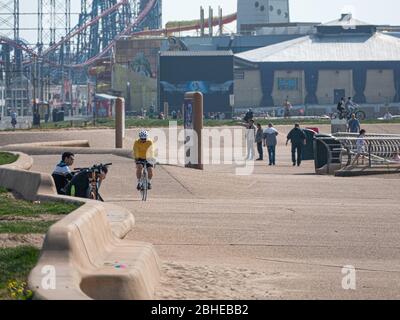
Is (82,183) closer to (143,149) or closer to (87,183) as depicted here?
(87,183)

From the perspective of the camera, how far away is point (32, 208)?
51.5ft

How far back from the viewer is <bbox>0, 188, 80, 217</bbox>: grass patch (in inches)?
590

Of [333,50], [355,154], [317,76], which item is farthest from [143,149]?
[333,50]

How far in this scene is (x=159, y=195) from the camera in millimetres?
23812

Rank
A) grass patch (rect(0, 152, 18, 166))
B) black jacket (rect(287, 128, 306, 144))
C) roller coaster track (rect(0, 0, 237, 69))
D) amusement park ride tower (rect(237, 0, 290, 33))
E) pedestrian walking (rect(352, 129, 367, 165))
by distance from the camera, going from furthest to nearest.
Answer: roller coaster track (rect(0, 0, 237, 69))
amusement park ride tower (rect(237, 0, 290, 33))
black jacket (rect(287, 128, 306, 144))
pedestrian walking (rect(352, 129, 367, 165))
grass patch (rect(0, 152, 18, 166))

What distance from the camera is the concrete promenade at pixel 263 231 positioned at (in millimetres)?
12172

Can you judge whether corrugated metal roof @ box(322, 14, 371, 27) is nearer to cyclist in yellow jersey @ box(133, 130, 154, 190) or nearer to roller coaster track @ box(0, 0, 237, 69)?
roller coaster track @ box(0, 0, 237, 69)

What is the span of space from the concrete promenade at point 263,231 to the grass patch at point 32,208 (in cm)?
95

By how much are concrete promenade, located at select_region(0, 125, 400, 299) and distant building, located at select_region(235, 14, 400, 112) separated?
71.3 m

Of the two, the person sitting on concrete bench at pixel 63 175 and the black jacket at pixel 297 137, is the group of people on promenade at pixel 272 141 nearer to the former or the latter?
the black jacket at pixel 297 137

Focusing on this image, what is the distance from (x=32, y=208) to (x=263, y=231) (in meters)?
3.17

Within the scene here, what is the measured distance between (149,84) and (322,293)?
101 metres

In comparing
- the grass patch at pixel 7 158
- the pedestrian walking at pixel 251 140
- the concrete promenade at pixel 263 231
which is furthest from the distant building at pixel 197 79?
the grass patch at pixel 7 158

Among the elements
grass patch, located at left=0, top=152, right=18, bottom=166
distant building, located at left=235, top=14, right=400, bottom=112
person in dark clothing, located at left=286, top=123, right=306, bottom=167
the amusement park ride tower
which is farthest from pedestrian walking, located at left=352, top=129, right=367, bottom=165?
the amusement park ride tower
